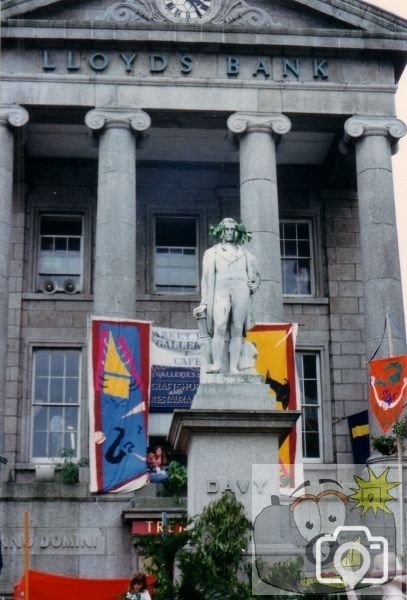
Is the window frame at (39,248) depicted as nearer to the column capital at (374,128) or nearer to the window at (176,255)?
the window at (176,255)

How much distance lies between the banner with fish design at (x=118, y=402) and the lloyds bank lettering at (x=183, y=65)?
7.50 meters

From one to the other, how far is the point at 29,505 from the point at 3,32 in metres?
12.5

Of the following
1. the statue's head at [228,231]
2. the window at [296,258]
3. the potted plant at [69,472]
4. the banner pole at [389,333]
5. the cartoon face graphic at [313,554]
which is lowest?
the cartoon face graphic at [313,554]

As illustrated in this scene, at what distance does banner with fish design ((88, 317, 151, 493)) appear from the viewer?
27109mm

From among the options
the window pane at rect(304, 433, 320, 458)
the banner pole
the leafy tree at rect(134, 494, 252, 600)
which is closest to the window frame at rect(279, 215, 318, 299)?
the window pane at rect(304, 433, 320, 458)

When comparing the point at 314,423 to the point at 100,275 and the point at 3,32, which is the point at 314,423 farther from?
the point at 3,32

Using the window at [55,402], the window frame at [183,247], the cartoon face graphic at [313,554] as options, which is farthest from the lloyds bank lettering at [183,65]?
the cartoon face graphic at [313,554]

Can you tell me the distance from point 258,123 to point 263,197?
2.33 m

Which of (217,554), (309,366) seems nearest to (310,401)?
(309,366)

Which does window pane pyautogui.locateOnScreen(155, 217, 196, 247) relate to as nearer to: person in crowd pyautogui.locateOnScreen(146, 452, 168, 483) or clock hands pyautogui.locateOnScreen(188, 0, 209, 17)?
clock hands pyautogui.locateOnScreen(188, 0, 209, 17)

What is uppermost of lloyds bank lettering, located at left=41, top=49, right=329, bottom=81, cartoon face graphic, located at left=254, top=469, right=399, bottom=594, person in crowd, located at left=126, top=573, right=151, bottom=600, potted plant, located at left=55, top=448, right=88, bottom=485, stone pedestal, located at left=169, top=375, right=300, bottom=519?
lloyds bank lettering, located at left=41, top=49, right=329, bottom=81

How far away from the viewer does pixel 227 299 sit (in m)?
17.0

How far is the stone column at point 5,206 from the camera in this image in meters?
29.2

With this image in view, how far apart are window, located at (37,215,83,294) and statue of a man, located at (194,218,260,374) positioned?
58.6 feet
